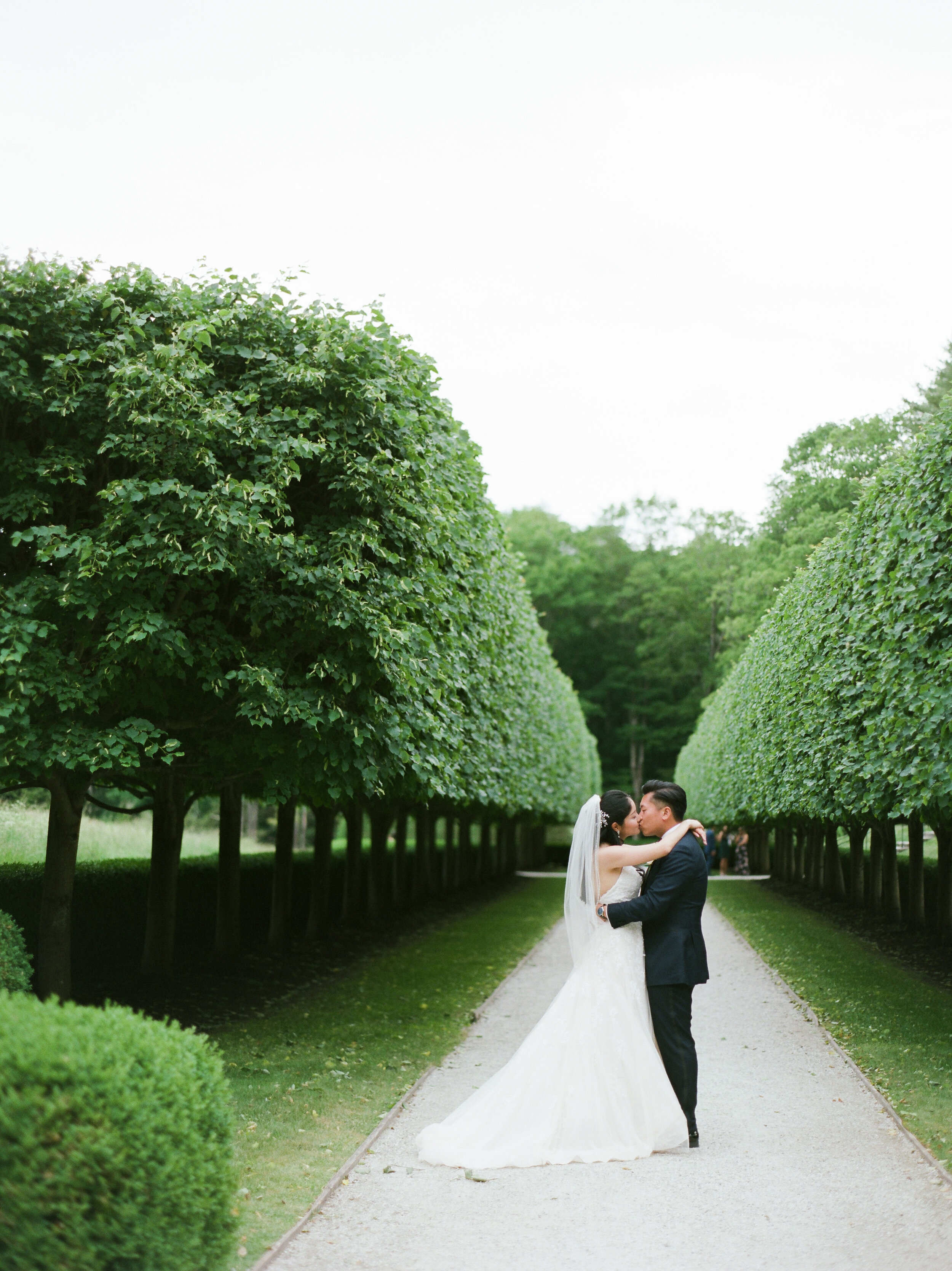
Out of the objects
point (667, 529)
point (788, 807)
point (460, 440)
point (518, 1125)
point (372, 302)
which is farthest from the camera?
point (667, 529)

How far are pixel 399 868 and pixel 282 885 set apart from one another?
852 cm

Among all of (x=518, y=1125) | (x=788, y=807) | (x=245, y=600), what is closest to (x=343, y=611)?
(x=245, y=600)

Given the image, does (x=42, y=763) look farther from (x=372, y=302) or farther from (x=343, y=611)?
(x=372, y=302)

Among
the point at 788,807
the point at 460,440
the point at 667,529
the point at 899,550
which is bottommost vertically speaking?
the point at 788,807

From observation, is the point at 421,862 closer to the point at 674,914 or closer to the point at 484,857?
the point at 484,857

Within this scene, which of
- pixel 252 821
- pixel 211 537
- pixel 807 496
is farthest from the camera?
pixel 252 821

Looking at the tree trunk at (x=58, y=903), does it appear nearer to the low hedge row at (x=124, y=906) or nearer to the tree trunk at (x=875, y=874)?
the low hedge row at (x=124, y=906)

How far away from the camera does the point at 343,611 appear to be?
9305mm

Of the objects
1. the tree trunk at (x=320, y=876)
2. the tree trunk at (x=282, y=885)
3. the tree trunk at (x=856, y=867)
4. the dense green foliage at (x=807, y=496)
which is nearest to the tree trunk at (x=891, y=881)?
the tree trunk at (x=856, y=867)

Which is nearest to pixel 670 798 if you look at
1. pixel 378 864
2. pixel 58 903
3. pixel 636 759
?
pixel 58 903

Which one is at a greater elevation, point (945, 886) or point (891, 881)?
point (945, 886)

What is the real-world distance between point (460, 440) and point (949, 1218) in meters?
10.8

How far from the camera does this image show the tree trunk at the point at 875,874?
907 inches

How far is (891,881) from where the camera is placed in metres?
21.8
